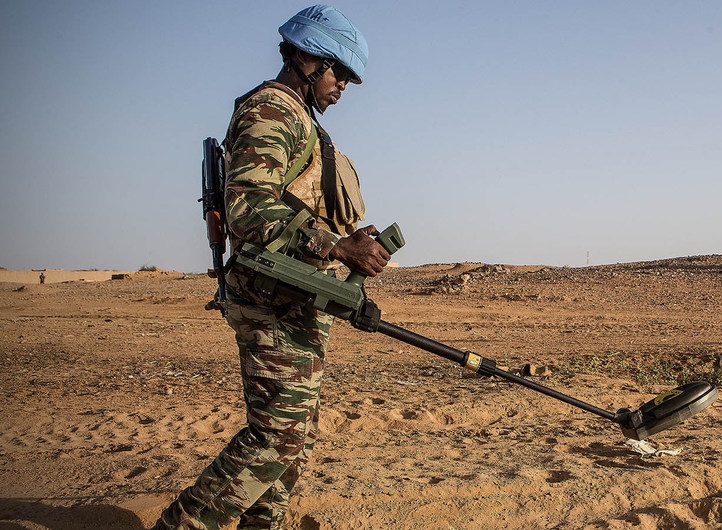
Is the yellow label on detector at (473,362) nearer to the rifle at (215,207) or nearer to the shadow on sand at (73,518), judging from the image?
the rifle at (215,207)

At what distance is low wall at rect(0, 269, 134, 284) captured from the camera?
30906 mm

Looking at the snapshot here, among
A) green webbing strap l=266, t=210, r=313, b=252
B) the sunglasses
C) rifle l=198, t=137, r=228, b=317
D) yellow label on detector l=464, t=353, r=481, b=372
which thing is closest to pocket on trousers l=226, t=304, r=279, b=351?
rifle l=198, t=137, r=228, b=317

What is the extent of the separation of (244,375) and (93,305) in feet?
47.1

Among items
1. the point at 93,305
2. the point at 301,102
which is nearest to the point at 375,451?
the point at 301,102

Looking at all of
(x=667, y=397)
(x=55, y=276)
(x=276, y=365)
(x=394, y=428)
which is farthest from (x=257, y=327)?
(x=55, y=276)

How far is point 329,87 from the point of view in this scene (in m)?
2.98

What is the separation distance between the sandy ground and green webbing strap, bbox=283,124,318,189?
175 cm

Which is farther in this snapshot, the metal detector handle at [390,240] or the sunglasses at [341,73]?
the sunglasses at [341,73]

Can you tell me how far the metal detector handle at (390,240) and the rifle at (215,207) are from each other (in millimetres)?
617

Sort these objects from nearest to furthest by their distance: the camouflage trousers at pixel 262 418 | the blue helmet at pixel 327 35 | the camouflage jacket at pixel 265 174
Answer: the camouflage jacket at pixel 265 174
the camouflage trousers at pixel 262 418
the blue helmet at pixel 327 35

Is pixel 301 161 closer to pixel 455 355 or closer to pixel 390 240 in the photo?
pixel 390 240

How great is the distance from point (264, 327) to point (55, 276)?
32.9 m

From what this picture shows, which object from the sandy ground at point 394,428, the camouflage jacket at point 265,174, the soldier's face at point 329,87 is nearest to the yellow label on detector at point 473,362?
the camouflage jacket at point 265,174

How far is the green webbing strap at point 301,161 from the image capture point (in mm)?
2822
